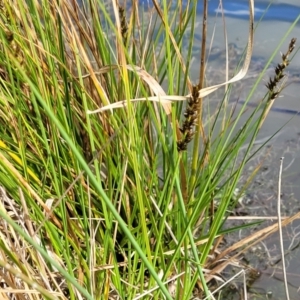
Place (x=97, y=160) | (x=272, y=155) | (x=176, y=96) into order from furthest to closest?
1. (x=272, y=155)
2. (x=97, y=160)
3. (x=176, y=96)

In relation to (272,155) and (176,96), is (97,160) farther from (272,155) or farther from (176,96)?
(272,155)

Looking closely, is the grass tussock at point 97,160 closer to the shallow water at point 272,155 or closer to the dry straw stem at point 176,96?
the dry straw stem at point 176,96

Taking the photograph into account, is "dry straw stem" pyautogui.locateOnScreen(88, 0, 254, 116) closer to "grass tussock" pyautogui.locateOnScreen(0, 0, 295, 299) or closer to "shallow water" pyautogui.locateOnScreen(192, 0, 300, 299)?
"grass tussock" pyautogui.locateOnScreen(0, 0, 295, 299)

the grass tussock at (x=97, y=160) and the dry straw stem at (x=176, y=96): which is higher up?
the dry straw stem at (x=176, y=96)

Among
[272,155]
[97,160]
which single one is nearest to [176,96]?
[97,160]

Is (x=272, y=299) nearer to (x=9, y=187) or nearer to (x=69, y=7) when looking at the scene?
(x=9, y=187)

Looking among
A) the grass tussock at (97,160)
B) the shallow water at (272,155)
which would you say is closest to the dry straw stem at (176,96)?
the grass tussock at (97,160)

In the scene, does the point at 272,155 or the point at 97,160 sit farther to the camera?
the point at 272,155

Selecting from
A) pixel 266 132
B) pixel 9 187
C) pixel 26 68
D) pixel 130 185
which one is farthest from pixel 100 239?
pixel 266 132

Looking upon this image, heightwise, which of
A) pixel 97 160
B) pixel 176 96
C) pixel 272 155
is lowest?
pixel 272 155
